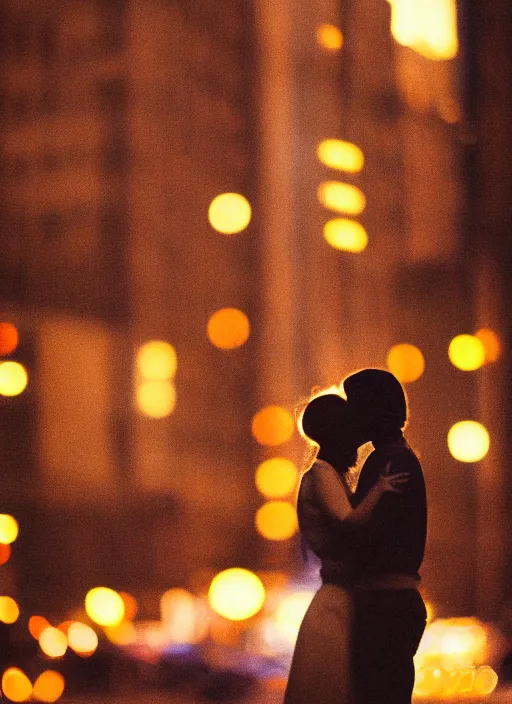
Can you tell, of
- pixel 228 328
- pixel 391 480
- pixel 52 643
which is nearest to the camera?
pixel 391 480

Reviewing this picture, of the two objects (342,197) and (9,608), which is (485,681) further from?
(342,197)

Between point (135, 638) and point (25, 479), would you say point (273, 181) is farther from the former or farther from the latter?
point (135, 638)

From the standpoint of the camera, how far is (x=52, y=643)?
426 cm

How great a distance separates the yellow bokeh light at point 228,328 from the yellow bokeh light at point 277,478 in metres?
0.67

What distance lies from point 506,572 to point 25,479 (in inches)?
101

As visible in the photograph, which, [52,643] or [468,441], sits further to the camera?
[468,441]

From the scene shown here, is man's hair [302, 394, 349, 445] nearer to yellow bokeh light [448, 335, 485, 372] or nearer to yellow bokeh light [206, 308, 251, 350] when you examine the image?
yellow bokeh light [206, 308, 251, 350]

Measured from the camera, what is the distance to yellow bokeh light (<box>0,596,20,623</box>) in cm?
476

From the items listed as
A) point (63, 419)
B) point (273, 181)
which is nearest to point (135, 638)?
point (63, 419)

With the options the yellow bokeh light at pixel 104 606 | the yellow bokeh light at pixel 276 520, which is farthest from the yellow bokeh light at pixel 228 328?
the yellow bokeh light at pixel 104 606

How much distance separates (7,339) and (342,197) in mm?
1871

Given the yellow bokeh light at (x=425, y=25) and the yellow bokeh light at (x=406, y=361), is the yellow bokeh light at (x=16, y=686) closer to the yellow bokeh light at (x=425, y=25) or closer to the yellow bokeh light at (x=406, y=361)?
the yellow bokeh light at (x=406, y=361)

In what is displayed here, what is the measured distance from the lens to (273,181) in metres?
5.59

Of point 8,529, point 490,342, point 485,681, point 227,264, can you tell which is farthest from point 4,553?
point 490,342
